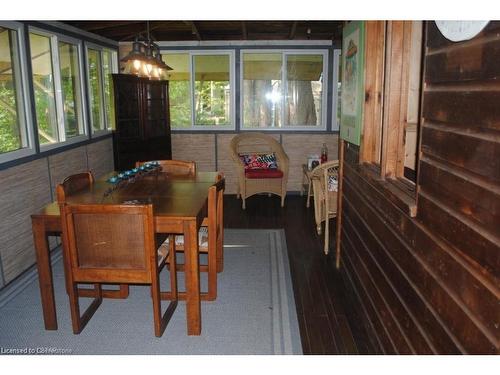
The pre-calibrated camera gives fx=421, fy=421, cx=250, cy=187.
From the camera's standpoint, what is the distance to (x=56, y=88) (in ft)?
15.0

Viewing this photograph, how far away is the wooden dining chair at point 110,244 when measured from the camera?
7.66ft

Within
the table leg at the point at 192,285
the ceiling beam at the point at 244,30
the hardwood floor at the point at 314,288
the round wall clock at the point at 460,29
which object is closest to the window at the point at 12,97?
the table leg at the point at 192,285

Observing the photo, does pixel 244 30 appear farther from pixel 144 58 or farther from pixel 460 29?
pixel 460 29

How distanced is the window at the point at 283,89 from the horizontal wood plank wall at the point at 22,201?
319 centimetres

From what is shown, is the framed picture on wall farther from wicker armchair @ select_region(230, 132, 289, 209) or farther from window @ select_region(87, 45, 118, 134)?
window @ select_region(87, 45, 118, 134)

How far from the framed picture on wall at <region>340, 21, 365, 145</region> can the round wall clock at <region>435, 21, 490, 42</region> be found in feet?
4.54

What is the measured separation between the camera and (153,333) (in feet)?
8.96

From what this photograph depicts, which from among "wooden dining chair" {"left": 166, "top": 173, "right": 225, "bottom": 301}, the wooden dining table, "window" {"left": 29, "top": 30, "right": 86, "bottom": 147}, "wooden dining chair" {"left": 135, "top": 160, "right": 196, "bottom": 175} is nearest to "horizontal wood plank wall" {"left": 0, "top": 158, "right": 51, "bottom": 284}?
"window" {"left": 29, "top": 30, "right": 86, "bottom": 147}

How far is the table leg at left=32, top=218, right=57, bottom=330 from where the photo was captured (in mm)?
2604

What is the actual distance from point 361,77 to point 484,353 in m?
2.05

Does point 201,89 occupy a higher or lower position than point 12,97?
higher

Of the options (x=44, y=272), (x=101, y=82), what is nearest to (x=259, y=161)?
(x=101, y=82)

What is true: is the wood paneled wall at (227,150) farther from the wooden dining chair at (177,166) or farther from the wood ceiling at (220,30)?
the wooden dining chair at (177,166)

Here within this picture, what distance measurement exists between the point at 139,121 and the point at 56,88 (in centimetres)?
135
